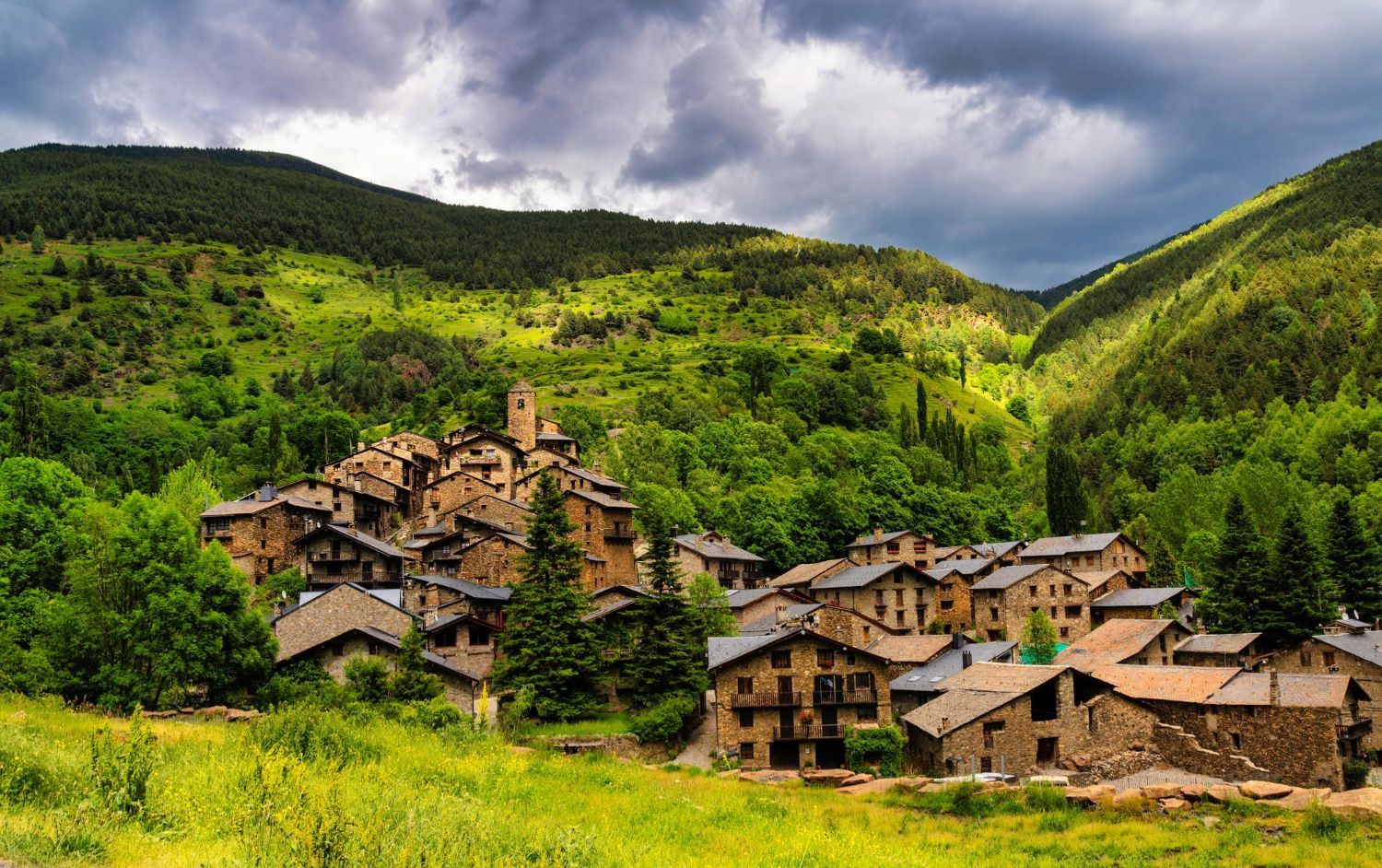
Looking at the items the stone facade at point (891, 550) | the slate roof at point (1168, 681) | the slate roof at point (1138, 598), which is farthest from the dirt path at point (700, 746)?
the slate roof at point (1138, 598)

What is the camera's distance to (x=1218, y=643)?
64.9 metres

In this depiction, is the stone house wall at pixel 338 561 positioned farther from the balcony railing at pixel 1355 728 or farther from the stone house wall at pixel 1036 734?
the balcony railing at pixel 1355 728

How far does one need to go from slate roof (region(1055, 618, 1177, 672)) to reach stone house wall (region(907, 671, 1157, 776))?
11134 millimetres

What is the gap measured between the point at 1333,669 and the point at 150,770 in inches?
2543

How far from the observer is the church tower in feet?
337

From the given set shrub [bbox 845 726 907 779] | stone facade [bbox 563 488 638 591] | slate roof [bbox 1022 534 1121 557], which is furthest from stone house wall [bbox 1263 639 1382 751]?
stone facade [bbox 563 488 638 591]

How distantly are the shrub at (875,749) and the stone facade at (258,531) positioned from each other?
4395 cm

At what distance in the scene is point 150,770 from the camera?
51.6ft

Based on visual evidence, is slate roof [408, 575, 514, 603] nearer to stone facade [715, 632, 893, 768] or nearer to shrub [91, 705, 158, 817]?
stone facade [715, 632, 893, 768]

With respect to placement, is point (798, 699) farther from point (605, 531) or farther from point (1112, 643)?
point (605, 531)

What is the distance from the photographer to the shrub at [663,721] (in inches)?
2036

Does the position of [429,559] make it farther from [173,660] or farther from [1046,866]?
[1046,866]

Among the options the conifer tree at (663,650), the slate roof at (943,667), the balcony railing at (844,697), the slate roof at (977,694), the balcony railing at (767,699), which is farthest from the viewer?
the conifer tree at (663,650)

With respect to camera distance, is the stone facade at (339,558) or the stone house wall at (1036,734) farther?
the stone facade at (339,558)
